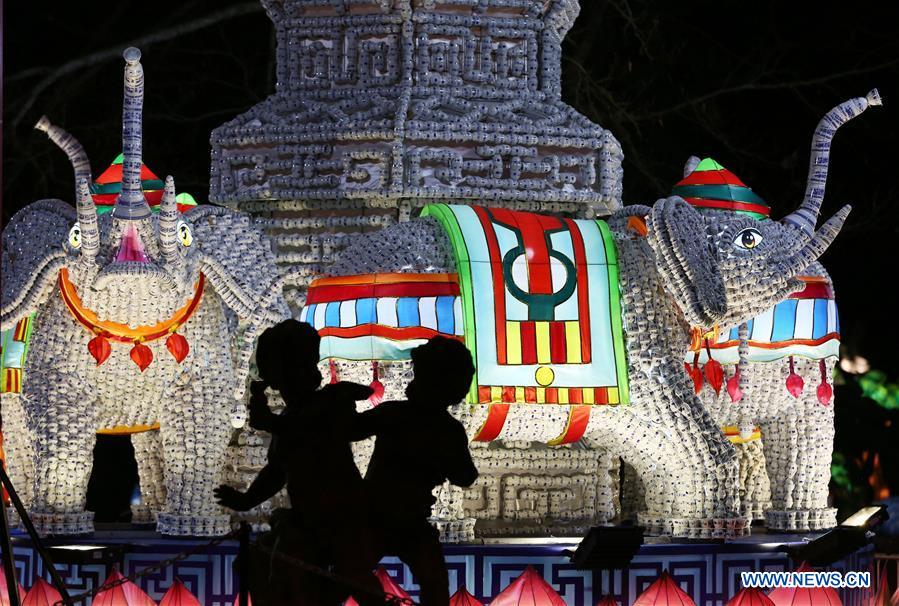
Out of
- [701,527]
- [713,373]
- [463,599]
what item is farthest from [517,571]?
[713,373]

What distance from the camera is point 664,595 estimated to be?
7551 millimetres

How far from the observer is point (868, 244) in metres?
14.7

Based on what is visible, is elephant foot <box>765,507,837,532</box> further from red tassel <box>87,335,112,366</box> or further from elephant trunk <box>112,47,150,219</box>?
elephant trunk <box>112,47,150,219</box>

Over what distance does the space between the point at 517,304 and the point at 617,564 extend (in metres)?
1.13

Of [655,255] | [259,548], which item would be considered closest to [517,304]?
[655,255]

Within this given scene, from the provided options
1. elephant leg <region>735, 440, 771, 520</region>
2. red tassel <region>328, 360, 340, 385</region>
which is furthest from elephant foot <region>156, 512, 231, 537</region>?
elephant leg <region>735, 440, 771, 520</region>

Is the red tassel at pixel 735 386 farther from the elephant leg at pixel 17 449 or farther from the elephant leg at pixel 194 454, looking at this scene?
the elephant leg at pixel 17 449

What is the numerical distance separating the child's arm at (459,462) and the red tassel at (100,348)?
2.60 meters

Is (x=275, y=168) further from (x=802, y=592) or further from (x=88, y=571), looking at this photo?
(x=802, y=592)

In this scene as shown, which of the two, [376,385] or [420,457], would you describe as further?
[376,385]

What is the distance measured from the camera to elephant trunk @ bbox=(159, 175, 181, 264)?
8000mm

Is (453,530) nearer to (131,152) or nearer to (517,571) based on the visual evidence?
(517,571)

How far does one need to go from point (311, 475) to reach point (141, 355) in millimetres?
2389

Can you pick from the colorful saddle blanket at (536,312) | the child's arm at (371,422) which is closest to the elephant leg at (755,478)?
the colorful saddle blanket at (536,312)
